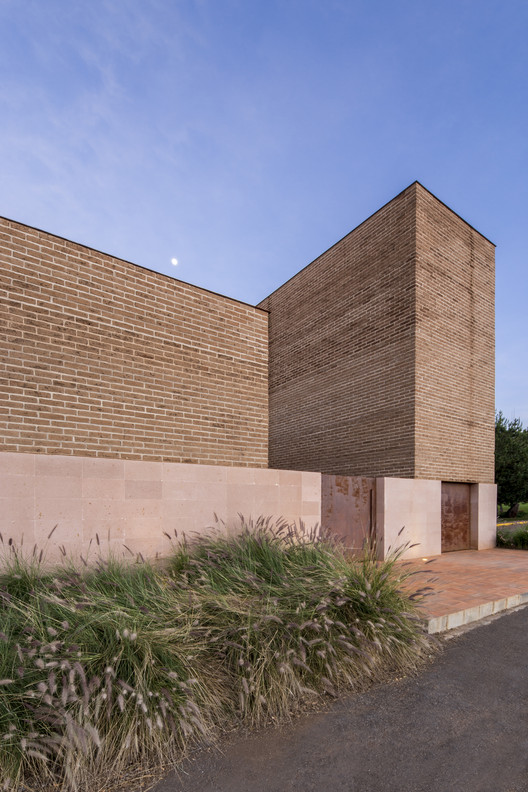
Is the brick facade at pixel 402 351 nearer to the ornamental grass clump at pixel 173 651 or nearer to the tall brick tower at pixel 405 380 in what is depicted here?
the tall brick tower at pixel 405 380

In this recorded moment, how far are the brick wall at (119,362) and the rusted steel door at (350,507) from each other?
2.03m

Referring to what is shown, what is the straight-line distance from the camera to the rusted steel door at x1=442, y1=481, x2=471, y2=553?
11586 mm

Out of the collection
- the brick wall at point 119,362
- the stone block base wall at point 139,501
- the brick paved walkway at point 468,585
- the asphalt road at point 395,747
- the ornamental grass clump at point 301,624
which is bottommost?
the brick paved walkway at point 468,585

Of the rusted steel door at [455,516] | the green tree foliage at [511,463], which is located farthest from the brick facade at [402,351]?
the green tree foliage at [511,463]

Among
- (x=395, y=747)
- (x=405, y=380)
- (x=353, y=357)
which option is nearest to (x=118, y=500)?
(x=395, y=747)

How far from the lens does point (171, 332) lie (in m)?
7.24

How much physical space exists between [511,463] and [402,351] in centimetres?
Answer: 1571

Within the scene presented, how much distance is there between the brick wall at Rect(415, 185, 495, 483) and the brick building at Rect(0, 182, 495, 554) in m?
0.05

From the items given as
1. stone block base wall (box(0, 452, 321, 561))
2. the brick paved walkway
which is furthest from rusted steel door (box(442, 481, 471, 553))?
stone block base wall (box(0, 452, 321, 561))

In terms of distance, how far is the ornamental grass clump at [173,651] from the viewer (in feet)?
8.63

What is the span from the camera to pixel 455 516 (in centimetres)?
1187

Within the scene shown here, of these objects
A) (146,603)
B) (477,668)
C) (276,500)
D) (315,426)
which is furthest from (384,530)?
(146,603)

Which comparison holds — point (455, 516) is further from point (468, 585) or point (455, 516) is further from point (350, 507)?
point (468, 585)

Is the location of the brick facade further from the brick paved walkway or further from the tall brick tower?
the brick paved walkway
